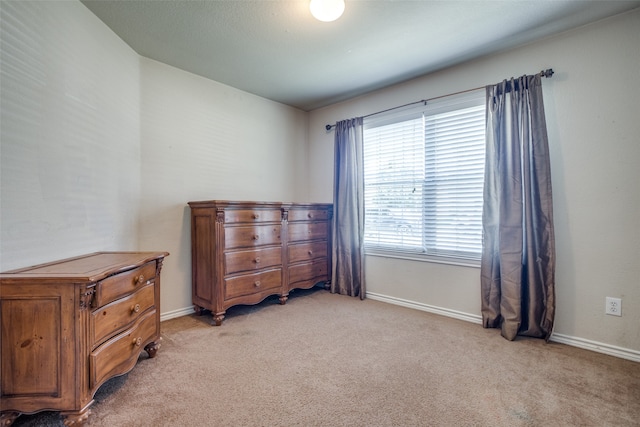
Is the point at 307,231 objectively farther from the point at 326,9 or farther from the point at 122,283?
the point at 326,9

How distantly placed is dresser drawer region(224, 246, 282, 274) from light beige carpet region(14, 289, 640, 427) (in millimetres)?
510

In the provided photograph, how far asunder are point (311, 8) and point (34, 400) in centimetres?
247

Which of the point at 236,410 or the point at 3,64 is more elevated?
the point at 3,64

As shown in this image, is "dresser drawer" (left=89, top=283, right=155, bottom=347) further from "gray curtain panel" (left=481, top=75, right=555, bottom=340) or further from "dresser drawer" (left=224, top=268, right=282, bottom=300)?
"gray curtain panel" (left=481, top=75, right=555, bottom=340)

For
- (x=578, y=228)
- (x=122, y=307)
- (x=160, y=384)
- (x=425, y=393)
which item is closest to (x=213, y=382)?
(x=160, y=384)

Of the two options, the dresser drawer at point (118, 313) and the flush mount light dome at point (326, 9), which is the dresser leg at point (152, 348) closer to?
the dresser drawer at point (118, 313)

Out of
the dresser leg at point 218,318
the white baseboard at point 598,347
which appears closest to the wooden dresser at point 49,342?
the dresser leg at point 218,318

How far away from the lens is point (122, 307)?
62.7 inches

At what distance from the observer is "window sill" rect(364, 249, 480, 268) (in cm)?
262

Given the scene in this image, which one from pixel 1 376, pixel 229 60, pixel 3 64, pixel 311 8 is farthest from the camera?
A: pixel 229 60

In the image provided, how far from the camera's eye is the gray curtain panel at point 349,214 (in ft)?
10.8

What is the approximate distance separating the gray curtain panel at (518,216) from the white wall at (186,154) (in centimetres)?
237

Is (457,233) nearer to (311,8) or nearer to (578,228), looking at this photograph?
(578,228)

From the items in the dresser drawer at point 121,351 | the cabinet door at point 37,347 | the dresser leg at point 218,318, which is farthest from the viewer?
the dresser leg at point 218,318
